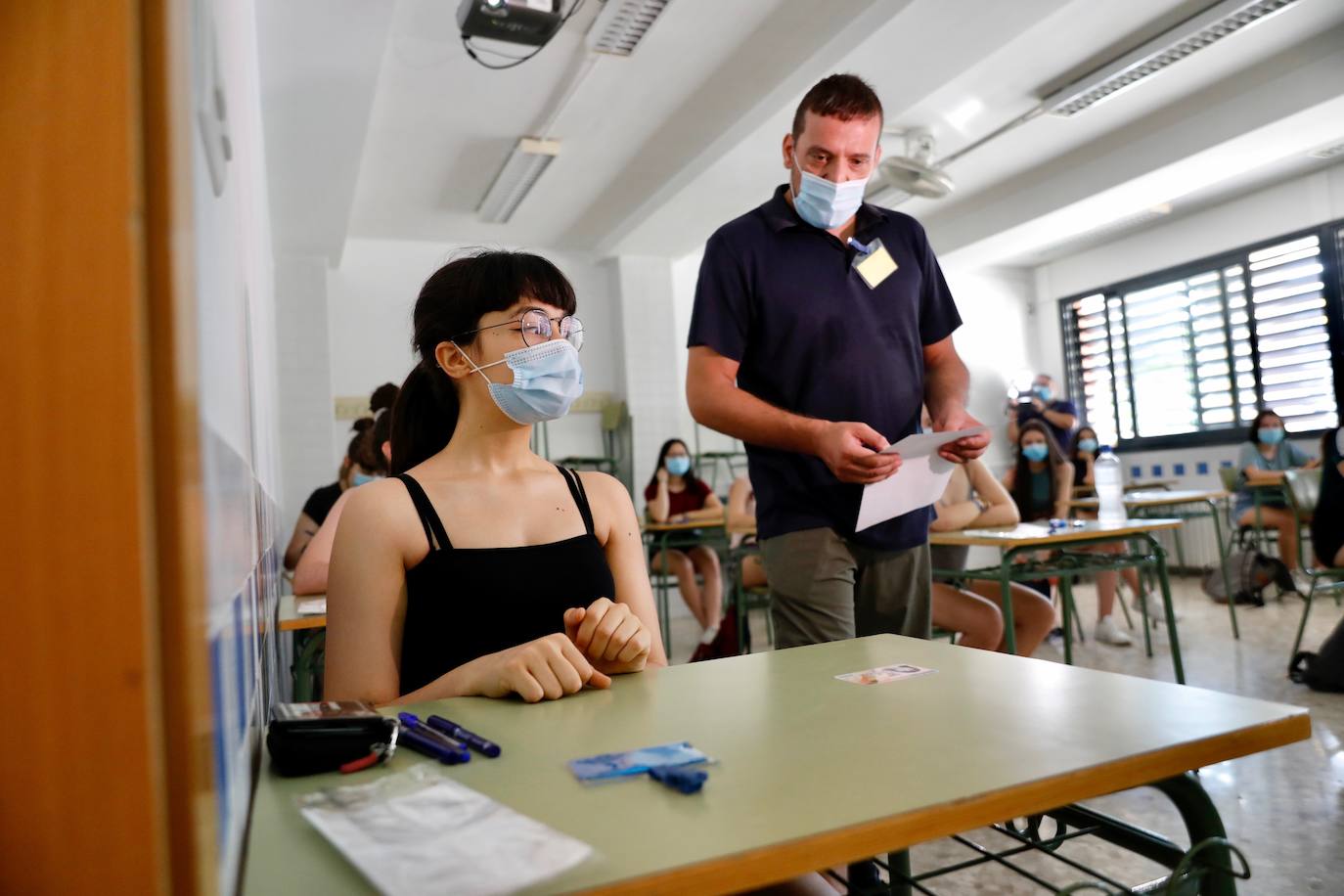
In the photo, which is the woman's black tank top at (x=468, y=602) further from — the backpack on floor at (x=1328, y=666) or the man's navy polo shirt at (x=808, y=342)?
the backpack on floor at (x=1328, y=666)

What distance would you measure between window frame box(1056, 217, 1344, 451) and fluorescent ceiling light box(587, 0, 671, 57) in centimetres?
572

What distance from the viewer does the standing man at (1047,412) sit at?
5.51 metres

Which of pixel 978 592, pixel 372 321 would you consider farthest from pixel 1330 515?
pixel 372 321

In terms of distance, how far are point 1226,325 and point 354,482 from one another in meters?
7.24

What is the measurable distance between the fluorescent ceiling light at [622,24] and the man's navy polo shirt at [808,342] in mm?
2617

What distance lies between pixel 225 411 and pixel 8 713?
1.78 ft

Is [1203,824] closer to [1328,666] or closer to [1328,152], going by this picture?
[1328,666]

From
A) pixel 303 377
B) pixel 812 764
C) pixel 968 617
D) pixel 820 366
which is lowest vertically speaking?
pixel 968 617

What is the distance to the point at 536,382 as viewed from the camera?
4.38 feet

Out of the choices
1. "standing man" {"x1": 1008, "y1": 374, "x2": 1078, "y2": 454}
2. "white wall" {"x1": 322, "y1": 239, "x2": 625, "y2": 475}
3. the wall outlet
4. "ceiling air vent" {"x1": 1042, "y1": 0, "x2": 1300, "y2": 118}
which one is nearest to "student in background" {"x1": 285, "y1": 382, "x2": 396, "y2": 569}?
"white wall" {"x1": 322, "y1": 239, "x2": 625, "y2": 475}

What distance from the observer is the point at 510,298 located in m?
1.35

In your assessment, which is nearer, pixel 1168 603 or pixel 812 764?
pixel 812 764

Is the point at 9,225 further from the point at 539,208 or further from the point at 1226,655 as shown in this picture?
the point at 539,208

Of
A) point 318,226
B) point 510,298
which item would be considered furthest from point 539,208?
point 510,298
